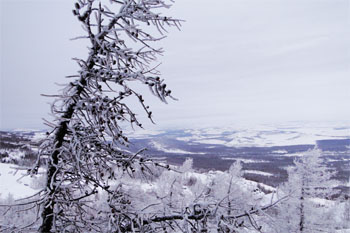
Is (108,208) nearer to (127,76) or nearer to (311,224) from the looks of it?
(127,76)

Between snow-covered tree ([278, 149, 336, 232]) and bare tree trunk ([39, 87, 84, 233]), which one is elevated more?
bare tree trunk ([39, 87, 84, 233])

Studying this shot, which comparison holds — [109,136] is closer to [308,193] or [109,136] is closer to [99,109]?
[99,109]

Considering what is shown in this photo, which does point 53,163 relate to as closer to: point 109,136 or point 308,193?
point 109,136

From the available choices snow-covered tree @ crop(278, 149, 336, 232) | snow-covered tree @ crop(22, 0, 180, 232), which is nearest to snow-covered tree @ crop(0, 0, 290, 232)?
snow-covered tree @ crop(22, 0, 180, 232)

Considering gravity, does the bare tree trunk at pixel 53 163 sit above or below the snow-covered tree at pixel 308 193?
→ above

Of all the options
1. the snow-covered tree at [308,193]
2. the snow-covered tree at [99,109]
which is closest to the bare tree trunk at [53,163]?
the snow-covered tree at [99,109]

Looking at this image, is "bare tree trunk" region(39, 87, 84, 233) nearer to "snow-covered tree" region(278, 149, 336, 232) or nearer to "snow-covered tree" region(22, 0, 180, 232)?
"snow-covered tree" region(22, 0, 180, 232)

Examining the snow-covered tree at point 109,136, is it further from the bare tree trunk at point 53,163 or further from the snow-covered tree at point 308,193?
the snow-covered tree at point 308,193

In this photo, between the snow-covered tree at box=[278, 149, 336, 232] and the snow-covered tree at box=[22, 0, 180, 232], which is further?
the snow-covered tree at box=[278, 149, 336, 232]

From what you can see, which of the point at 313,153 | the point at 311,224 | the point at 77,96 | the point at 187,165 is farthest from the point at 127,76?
the point at 187,165

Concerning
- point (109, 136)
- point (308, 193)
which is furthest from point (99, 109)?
point (308, 193)

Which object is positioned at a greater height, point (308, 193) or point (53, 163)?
point (53, 163)

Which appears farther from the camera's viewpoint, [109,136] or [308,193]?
[308,193]

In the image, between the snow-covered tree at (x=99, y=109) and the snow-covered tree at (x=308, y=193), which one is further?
the snow-covered tree at (x=308, y=193)
